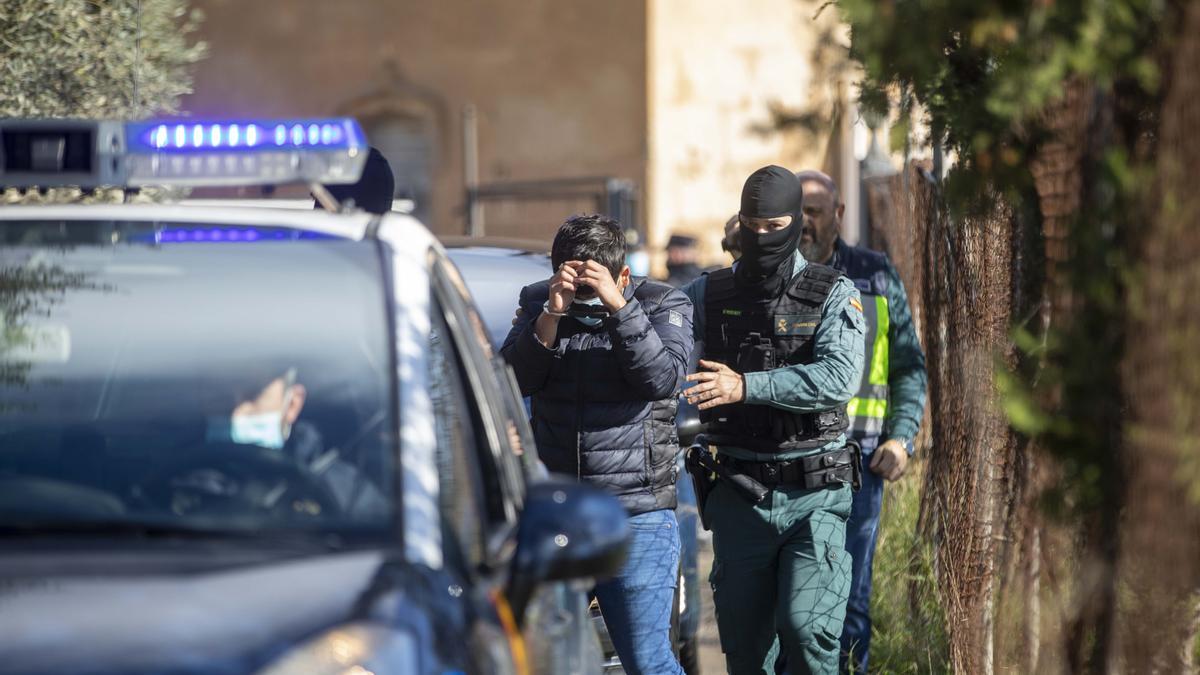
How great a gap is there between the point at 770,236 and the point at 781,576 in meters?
1.07

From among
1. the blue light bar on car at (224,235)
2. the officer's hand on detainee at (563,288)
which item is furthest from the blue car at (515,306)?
the blue light bar on car at (224,235)

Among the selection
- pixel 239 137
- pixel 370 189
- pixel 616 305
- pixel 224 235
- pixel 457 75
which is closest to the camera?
pixel 224 235

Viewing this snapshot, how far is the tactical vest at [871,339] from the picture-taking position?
6.30 metres

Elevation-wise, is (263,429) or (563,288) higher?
(563,288)

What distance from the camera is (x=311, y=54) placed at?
2423 centimetres

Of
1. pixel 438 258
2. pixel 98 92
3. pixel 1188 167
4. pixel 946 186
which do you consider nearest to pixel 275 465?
pixel 438 258

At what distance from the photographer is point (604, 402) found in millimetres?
5066

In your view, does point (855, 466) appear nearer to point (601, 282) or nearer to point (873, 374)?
point (873, 374)

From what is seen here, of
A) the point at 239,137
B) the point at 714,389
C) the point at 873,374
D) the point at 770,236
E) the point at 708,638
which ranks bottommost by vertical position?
the point at 708,638

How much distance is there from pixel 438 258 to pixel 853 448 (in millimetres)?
2411

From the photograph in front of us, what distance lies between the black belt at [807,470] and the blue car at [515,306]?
0.44m

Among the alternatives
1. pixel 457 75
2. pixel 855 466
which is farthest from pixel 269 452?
pixel 457 75

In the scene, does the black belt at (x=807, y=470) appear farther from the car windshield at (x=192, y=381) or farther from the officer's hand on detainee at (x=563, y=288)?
the car windshield at (x=192, y=381)

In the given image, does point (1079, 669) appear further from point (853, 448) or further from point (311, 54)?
point (311, 54)
